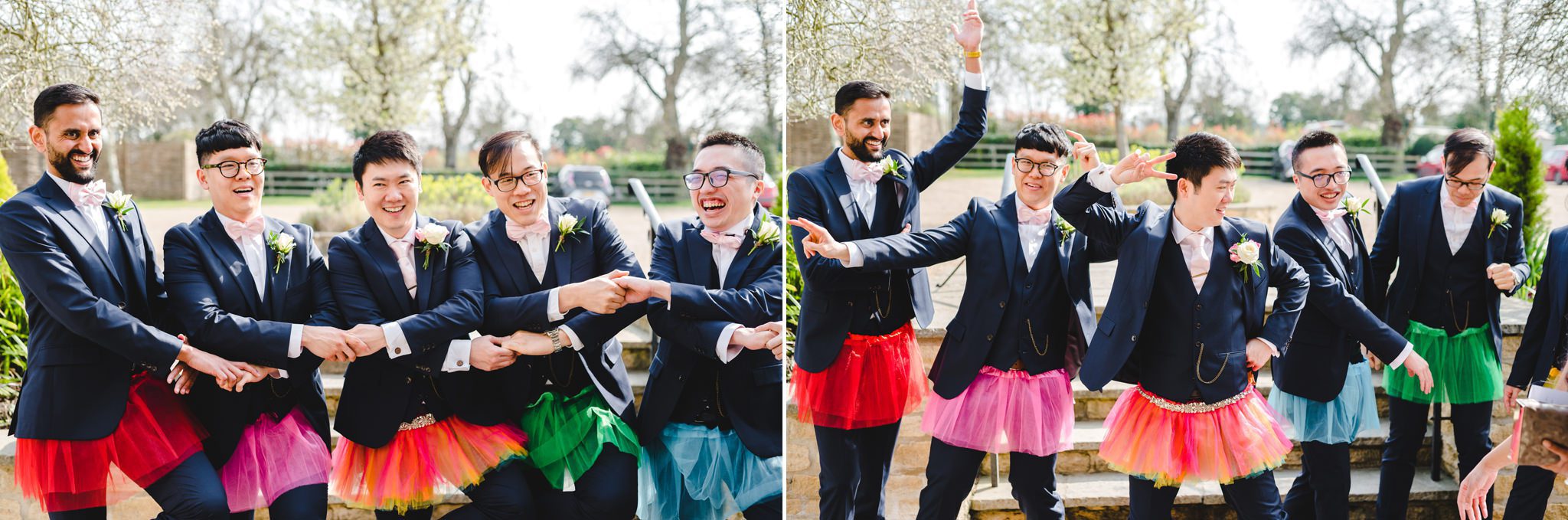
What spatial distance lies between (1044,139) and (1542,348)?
198cm

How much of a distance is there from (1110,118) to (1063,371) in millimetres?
13167

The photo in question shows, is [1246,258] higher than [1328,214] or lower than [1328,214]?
lower

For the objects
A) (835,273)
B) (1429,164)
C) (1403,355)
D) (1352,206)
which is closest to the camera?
(835,273)

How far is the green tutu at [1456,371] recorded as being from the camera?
384cm

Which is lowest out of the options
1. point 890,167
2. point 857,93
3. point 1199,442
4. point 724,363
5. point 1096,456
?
point 1096,456

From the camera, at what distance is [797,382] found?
3605 millimetres

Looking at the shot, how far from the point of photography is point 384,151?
10.0ft

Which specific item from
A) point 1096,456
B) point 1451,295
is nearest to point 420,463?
point 1096,456

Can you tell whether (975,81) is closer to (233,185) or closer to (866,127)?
(866,127)

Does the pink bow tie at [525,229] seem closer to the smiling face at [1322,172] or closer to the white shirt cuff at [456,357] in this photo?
the white shirt cuff at [456,357]

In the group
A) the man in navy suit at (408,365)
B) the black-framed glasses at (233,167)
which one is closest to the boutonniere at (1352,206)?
the man in navy suit at (408,365)

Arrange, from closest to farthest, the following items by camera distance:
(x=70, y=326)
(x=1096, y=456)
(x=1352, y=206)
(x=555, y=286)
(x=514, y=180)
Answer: (x=70, y=326)
(x=514, y=180)
(x=555, y=286)
(x=1352, y=206)
(x=1096, y=456)

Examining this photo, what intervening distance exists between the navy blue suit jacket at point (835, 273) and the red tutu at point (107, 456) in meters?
1.86

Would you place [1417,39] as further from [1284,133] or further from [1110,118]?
[1110,118]
